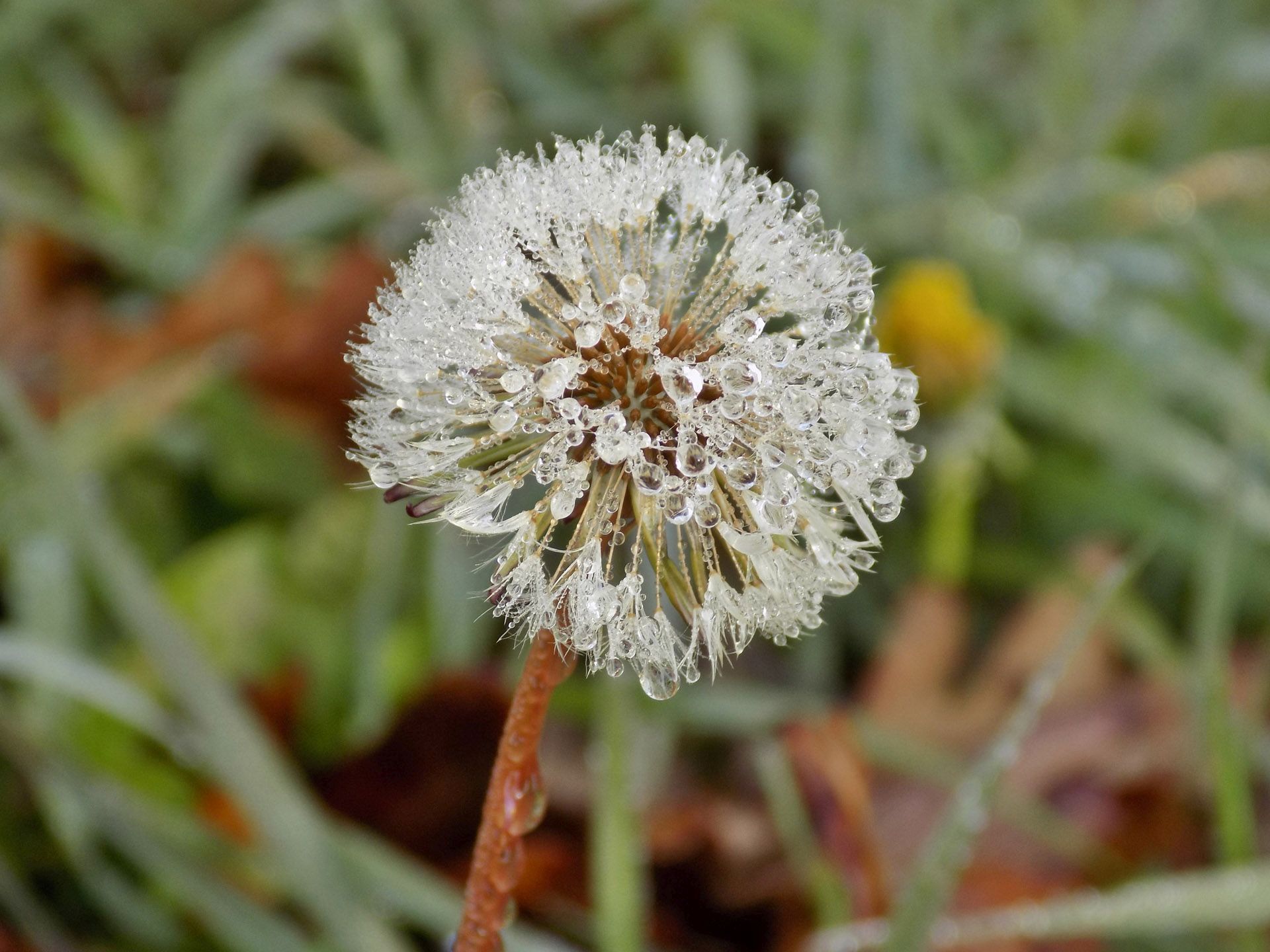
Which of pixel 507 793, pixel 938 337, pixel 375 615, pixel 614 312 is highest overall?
pixel 938 337

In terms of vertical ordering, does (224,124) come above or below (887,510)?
above

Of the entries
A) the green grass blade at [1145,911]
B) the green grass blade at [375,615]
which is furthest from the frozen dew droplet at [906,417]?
the green grass blade at [375,615]

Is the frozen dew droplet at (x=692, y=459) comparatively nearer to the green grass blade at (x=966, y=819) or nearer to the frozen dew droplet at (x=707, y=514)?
the frozen dew droplet at (x=707, y=514)

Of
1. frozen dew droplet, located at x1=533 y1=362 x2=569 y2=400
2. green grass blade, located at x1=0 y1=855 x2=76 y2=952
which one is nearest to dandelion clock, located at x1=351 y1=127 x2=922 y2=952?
frozen dew droplet, located at x1=533 y1=362 x2=569 y2=400

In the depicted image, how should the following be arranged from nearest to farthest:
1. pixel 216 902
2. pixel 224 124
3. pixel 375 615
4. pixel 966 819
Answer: pixel 966 819
pixel 216 902
pixel 375 615
pixel 224 124

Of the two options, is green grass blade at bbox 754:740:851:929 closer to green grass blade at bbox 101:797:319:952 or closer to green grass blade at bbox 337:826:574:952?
green grass blade at bbox 337:826:574:952

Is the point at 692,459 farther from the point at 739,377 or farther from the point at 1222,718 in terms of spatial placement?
the point at 1222,718

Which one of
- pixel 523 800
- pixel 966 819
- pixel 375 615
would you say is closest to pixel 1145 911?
pixel 966 819

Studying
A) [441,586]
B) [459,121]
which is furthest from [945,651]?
[459,121]
